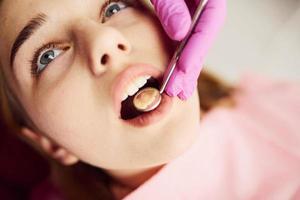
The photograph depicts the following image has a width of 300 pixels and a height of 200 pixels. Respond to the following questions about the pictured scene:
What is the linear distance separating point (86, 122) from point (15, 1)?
0.21 metres

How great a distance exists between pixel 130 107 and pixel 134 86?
0.07 metres

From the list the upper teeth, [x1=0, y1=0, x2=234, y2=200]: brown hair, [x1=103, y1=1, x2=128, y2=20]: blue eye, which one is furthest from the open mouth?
[x1=0, y1=0, x2=234, y2=200]: brown hair

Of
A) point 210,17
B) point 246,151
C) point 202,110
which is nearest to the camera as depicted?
point 210,17

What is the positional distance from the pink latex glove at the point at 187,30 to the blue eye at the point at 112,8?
0.09 metres

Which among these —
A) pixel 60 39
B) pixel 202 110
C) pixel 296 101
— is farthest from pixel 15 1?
pixel 296 101

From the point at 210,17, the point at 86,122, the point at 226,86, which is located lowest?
the point at 226,86

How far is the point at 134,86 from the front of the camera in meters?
0.63

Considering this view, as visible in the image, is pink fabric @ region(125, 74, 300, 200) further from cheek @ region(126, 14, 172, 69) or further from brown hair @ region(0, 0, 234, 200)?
cheek @ region(126, 14, 172, 69)

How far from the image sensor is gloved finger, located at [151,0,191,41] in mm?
580

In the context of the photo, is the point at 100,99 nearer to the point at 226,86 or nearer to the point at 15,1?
the point at 15,1

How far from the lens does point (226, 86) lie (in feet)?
3.57

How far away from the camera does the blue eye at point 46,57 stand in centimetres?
67

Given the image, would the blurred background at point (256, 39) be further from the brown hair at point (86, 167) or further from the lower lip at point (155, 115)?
the lower lip at point (155, 115)

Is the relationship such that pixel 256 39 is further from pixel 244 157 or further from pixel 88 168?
pixel 88 168
